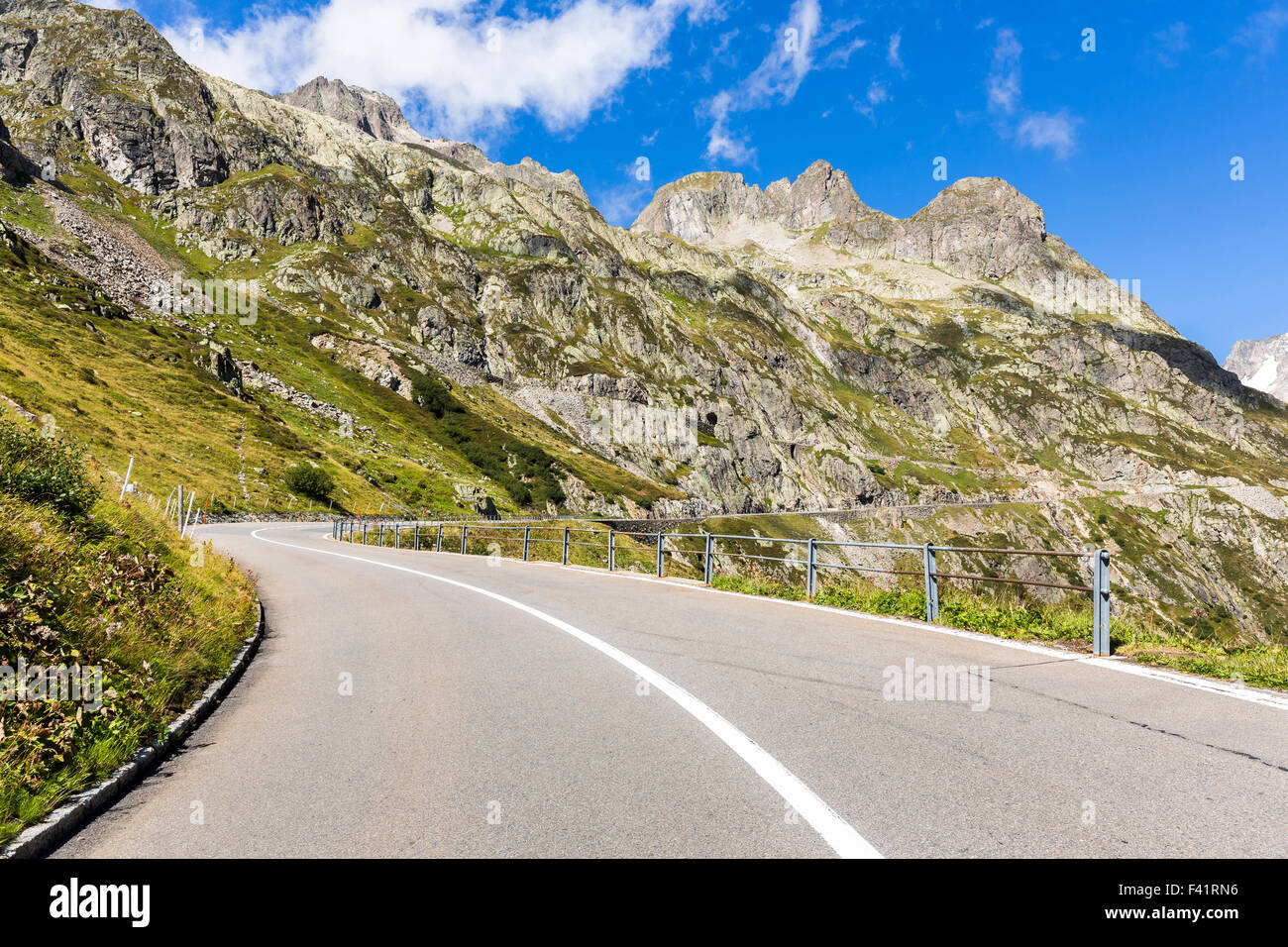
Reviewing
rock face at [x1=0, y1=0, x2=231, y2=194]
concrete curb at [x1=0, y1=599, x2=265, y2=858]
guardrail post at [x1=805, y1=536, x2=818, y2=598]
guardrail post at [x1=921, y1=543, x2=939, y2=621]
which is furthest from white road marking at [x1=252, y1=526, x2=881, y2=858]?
rock face at [x1=0, y1=0, x2=231, y2=194]

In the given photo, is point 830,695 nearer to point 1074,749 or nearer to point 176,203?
point 1074,749

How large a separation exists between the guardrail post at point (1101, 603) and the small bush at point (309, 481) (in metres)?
69.4

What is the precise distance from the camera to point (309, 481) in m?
66.9

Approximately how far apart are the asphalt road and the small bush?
63791 mm

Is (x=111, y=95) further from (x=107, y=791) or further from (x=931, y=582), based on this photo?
(x=107, y=791)

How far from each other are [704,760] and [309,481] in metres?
70.6

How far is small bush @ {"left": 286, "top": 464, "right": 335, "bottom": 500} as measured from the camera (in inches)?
2611

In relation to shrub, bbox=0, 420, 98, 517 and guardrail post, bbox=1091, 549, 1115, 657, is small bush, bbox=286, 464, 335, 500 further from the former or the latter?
guardrail post, bbox=1091, 549, 1115, 657

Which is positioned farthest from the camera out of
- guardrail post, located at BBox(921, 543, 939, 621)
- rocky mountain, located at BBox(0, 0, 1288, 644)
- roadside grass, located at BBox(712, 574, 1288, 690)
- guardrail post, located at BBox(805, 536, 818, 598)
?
rocky mountain, located at BBox(0, 0, 1288, 644)

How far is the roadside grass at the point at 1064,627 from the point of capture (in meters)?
7.31

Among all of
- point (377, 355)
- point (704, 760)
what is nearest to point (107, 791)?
point (704, 760)
